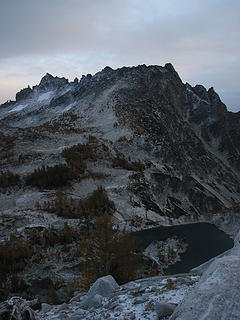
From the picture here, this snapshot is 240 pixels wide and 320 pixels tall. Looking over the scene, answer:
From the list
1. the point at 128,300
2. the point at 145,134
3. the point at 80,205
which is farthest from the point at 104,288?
the point at 145,134

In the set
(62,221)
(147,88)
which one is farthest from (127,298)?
(147,88)

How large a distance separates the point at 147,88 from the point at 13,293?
69532 mm

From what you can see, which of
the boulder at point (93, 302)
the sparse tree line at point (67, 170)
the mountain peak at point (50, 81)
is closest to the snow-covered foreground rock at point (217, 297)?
the boulder at point (93, 302)

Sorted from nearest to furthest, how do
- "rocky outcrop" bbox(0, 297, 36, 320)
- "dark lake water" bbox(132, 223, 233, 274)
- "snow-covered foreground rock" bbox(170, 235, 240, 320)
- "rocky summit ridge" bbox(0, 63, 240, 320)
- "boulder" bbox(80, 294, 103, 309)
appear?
"snow-covered foreground rock" bbox(170, 235, 240, 320) < "rocky outcrop" bbox(0, 297, 36, 320) < "rocky summit ridge" bbox(0, 63, 240, 320) < "boulder" bbox(80, 294, 103, 309) < "dark lake water" bbox(132, 223, 233, 274)

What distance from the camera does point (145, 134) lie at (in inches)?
2749

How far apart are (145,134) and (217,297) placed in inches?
2412

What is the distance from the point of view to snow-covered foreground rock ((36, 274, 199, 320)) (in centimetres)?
1221

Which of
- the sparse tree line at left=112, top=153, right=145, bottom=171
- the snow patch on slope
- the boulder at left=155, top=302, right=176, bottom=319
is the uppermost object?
the snow patch on slope

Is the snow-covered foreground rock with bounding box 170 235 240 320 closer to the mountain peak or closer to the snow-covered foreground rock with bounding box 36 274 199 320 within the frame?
the snow-covered foreground rock with bounding box 36 274 199 320

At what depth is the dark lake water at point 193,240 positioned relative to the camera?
37.9 meters

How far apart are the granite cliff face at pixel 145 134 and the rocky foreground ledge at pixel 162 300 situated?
31967 millimetres

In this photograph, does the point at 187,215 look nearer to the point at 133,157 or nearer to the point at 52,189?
the point at 133,157

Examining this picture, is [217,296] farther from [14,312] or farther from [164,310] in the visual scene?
[14,312]

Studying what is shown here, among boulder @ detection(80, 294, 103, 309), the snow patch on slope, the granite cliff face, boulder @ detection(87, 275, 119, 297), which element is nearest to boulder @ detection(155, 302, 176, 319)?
boulder @ detection(80, 294, 103, 309)
